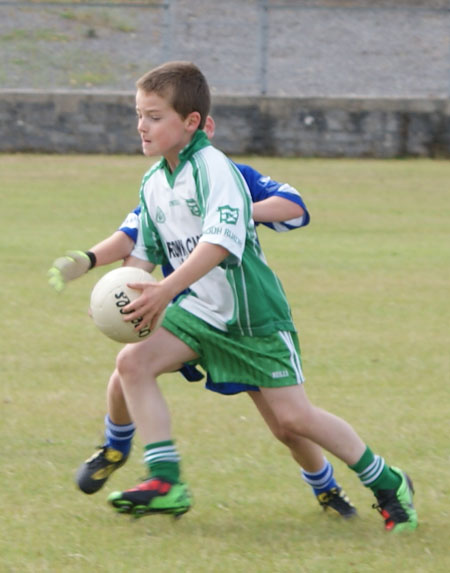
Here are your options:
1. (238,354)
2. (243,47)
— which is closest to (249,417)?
(238,354)

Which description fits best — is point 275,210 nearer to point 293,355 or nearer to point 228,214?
point 228,214

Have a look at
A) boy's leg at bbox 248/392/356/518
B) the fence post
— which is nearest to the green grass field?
boy's leg at bbox 248/392/356/518

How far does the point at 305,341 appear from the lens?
26.3ft

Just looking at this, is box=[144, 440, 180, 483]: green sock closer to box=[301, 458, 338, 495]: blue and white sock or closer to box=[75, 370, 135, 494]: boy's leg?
box=[75, 370, 135, 494]: boy's leg

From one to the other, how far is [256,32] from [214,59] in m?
0.95

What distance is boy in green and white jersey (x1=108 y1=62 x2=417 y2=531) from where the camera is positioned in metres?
4.31

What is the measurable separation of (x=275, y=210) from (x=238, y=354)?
540 mm

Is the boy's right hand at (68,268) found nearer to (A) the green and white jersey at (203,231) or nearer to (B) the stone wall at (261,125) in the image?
(A) the green and white jersey at (203,231)

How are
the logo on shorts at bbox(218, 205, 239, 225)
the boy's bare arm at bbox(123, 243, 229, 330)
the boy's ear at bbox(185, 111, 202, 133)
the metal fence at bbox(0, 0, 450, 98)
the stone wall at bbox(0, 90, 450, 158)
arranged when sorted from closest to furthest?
the boy's bare arm at bbox(123, 243, 229, 330)
the logo on shorts at bbox(218, 205, 239, 225)
the boy's ear at bbox(185, 111, 202, 133)
the stone wall at bbox(0, 90, 450, 158)
the metal fence at bbox(0, 0, 450, 98)

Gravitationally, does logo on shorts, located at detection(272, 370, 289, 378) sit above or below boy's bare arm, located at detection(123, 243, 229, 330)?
below

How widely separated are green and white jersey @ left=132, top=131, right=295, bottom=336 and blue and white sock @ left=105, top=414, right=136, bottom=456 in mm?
550

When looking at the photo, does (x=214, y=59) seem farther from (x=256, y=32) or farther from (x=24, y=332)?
(x=24, y=332)

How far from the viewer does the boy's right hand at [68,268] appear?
4.38m

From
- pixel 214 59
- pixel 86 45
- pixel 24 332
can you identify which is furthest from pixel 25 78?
pixel 24 332
